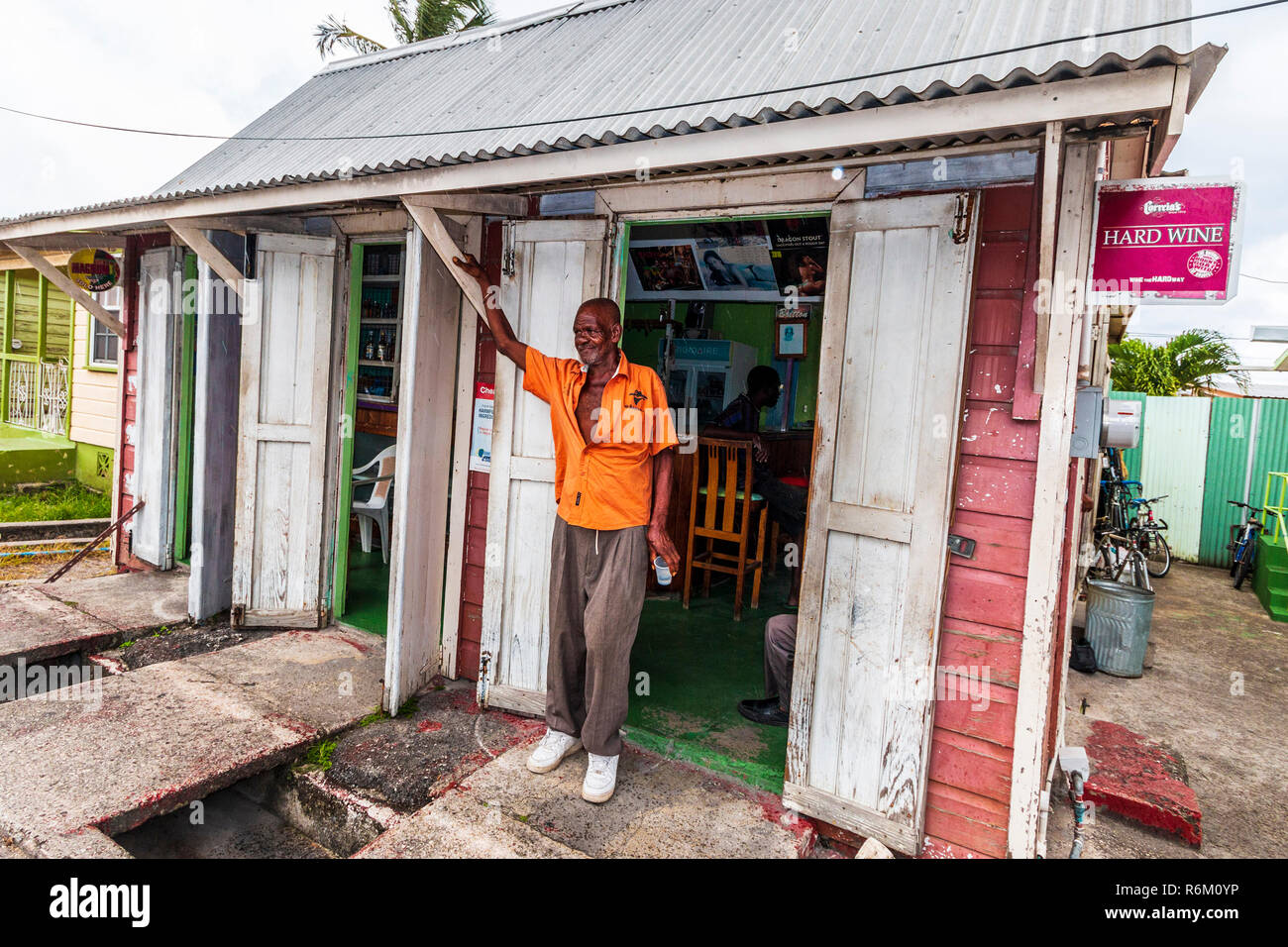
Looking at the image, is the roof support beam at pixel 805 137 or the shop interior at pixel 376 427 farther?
the shop interior at pixel 376 427

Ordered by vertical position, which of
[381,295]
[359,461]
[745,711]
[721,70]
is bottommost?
[745,711]

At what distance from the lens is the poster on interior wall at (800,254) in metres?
6.60

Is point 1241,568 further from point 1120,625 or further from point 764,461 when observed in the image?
point 764,461

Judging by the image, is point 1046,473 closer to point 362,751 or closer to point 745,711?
point 745,711

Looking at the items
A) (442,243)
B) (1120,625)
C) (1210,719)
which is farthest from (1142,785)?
(442,243)

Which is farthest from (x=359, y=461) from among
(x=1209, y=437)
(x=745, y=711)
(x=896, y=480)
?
(x=1209, y=437)

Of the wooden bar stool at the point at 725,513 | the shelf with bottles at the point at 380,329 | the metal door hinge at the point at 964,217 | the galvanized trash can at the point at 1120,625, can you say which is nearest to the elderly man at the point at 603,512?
the metal door hinge at the point at 964,217

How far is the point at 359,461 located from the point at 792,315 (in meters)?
5.16

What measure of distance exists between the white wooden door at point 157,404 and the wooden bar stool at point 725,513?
4425 millimetres

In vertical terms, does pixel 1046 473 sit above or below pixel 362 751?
above
